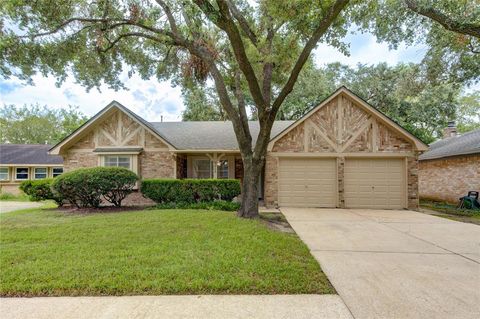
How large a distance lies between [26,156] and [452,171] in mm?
29903

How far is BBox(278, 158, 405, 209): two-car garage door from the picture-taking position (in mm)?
11328

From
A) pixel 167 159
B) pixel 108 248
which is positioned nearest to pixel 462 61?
pixel 167 159

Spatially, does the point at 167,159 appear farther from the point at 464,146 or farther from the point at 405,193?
the point at 464,146

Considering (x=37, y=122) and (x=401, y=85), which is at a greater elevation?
(x=37, y=122)

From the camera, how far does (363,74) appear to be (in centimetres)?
2348

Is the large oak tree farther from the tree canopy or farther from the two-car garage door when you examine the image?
the tree canopy

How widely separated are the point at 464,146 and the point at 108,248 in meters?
16.3

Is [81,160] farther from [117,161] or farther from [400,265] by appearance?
[400,265]

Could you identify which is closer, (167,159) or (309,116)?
(309,116)

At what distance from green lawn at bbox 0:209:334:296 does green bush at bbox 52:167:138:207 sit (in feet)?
10.2

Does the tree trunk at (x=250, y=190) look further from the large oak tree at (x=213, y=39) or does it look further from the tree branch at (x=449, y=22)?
the tree branch at (x=449, y=22)

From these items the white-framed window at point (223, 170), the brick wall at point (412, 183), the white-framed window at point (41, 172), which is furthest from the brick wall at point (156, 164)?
the white-framed window at point (41, 172)

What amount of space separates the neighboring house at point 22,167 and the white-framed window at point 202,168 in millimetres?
13697

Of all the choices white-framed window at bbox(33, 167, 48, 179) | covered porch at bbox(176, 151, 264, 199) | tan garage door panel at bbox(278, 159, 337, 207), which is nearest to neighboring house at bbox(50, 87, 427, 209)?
tan garage door panel at bbox(278, 159, 337, 207)
